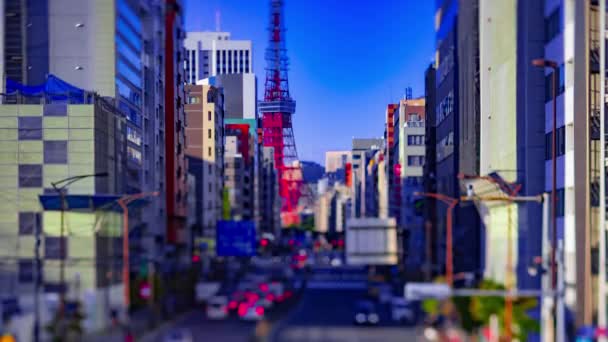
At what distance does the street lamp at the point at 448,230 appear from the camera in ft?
81.1

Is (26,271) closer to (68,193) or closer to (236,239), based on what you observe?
(236,239)

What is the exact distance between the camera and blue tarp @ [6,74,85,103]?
138 feet

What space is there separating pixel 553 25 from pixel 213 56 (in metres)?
25.9

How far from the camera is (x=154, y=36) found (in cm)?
3061

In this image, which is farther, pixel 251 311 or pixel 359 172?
pixel 359 172

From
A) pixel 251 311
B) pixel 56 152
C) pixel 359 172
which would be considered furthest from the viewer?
pixel 56 152

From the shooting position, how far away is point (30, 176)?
38500 mm

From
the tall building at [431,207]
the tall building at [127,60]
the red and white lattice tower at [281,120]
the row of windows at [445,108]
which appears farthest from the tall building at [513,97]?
the tall building at [127,60]

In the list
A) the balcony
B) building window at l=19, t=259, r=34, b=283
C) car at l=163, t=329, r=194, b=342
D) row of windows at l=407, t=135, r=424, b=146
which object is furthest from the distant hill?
the balcony

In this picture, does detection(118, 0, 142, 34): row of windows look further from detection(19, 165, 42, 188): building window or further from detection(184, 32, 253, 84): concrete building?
→ detection(19, 165, 42, 188): building window

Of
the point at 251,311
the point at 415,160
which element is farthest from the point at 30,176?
the point at 251,311

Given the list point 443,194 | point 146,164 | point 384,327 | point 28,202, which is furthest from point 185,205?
point 146,164

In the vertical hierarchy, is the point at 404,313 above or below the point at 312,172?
below

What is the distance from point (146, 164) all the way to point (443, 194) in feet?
60.1
